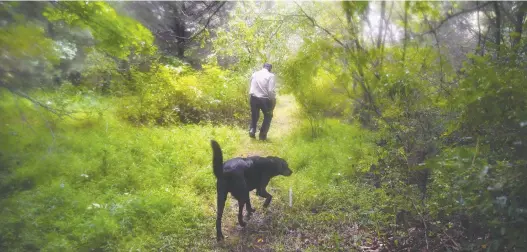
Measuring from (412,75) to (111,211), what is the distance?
3.83 metres

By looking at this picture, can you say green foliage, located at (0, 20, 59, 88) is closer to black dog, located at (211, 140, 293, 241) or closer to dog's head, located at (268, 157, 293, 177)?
black dog, located at (211, 140, 293, 241)

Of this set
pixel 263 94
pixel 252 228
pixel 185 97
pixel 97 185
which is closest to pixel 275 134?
pixel 263 94

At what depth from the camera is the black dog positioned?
401 cm

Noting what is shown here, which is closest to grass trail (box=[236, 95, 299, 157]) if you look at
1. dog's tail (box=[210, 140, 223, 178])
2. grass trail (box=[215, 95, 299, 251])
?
grass trail (box=[215, 95, 299, 251])

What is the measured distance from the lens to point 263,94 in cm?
787

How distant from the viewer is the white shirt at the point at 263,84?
778cm

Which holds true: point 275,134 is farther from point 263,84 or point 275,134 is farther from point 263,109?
point 263,84

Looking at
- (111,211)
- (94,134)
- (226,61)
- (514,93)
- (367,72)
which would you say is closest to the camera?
(514,93)

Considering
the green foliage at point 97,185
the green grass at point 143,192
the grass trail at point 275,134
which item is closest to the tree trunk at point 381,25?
the green grass at point 143,192

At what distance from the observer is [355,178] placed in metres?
5.61

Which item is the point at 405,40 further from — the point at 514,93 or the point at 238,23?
the point at 238,23

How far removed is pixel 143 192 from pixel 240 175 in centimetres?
174

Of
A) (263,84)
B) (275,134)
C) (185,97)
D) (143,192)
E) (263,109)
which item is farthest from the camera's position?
(185,97)

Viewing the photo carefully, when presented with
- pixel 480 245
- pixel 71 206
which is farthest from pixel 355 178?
pixel 71 206
